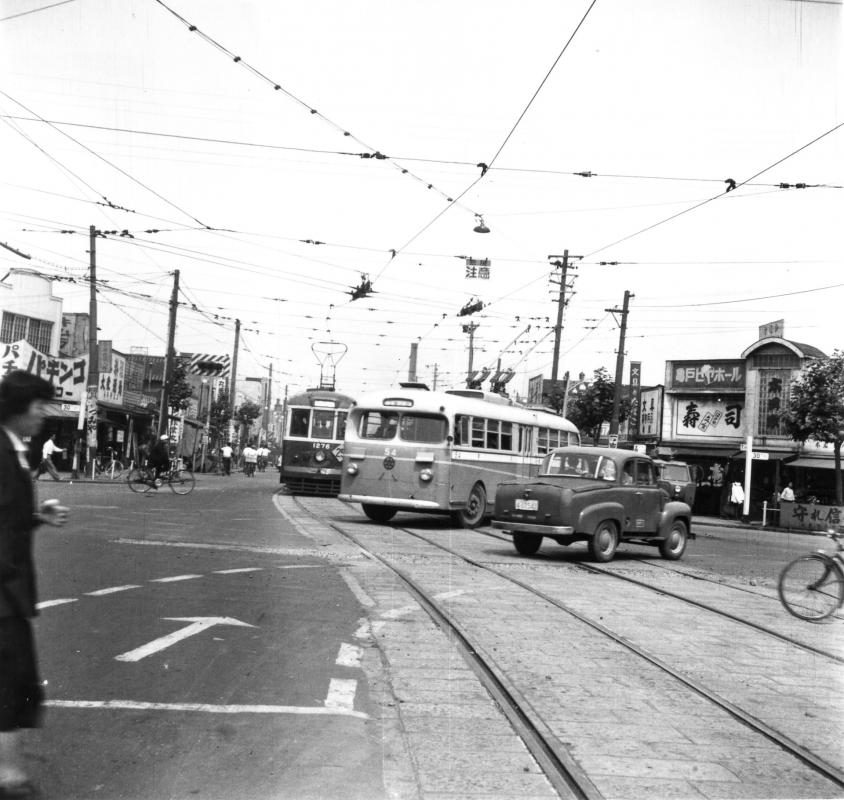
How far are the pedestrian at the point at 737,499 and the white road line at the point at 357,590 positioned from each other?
28.9 meters

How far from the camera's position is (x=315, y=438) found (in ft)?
98.8

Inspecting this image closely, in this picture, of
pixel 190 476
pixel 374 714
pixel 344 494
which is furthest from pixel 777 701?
pixel 190 476

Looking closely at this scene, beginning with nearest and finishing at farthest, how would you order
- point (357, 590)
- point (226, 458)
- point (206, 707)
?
point (206, 707), point (357, 590), point (226, 458)

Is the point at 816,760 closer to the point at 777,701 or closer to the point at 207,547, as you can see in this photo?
the point at 777,701

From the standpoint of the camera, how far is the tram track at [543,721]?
4.59 m

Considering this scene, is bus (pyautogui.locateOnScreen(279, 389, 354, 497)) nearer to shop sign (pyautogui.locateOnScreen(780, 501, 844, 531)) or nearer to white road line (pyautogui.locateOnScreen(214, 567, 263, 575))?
shop sign (pyautogui.locateOnScreen(780, 501, 844, 531))

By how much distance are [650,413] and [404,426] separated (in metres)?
29.4

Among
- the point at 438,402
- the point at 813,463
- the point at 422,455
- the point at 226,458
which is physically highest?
the point at 438,402

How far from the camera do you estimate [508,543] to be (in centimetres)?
1788

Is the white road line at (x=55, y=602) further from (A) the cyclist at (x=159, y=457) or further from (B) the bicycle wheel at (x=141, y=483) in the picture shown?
(B) the bicycle wheel at (x=141, y=483)

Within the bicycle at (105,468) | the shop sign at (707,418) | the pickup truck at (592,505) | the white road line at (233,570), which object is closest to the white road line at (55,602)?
the white road line at (233,570)

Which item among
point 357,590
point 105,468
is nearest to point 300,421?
point 105,468

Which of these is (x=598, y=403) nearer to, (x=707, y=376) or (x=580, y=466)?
(x=707, y=376)

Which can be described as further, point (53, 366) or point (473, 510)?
point (53, 366)
